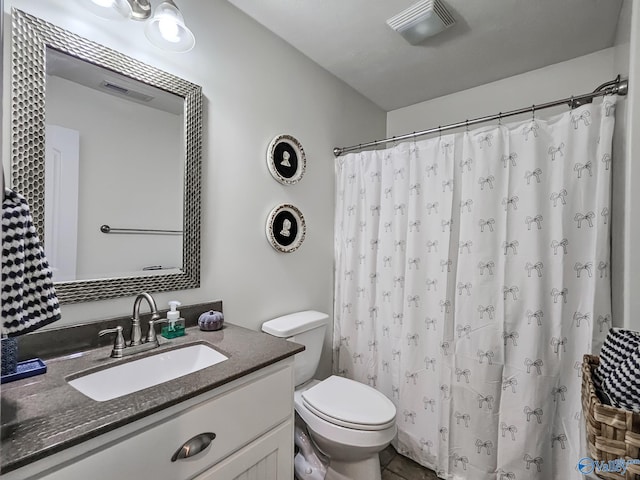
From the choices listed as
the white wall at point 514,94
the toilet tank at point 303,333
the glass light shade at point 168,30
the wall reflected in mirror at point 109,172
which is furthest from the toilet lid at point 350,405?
the white wall at point 514,94

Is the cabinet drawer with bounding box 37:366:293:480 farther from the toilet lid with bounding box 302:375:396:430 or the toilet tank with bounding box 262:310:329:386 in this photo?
the toilet tank with bounding box 262:310:329:386

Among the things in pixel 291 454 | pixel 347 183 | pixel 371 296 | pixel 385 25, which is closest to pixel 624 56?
pixel 385 25

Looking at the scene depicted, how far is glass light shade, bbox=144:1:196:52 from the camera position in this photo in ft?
3.99

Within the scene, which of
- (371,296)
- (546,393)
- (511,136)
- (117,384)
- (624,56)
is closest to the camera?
(117,384)

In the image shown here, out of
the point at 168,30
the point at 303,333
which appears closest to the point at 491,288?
the point at 303,333

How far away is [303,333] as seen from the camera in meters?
1.81

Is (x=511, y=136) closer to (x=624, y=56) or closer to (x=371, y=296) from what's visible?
(x=624, y=56)

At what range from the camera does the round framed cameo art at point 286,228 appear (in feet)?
6.04

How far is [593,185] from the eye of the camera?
1429 mm

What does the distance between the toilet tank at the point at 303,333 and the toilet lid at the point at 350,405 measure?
15 centimetres

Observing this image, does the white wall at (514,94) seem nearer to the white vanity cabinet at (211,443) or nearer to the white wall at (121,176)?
the white wall at (121,176)

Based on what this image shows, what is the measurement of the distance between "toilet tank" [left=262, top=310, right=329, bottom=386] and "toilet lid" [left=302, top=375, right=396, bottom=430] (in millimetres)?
150

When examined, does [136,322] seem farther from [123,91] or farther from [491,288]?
[491,288]

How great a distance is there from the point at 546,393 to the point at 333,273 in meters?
1.34
